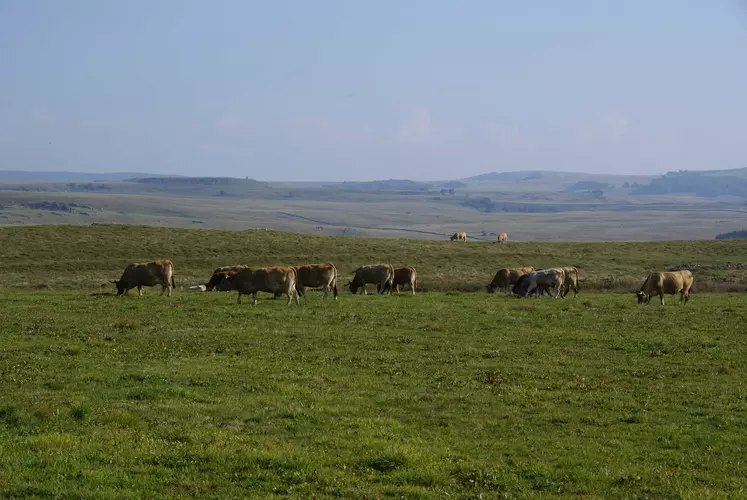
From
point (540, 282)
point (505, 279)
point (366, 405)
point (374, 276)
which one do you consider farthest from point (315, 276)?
point (366, 405)

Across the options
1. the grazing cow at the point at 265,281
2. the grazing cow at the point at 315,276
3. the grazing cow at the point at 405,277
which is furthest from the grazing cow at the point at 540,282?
the grazing cow at the point at 265,281

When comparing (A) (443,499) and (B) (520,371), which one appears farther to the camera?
(B) (520,371)

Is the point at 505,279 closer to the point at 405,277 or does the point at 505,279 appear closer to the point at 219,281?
the point at 405,277

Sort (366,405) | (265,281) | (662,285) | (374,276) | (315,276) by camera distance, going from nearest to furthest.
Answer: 1. (366,405)
2. (265,281)
3. (315,276)
4. (662,285)
5. (374,276)

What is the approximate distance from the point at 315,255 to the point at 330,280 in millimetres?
25702

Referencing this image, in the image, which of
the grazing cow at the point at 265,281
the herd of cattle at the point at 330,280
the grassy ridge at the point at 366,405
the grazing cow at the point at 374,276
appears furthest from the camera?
the grazing cow at the point at 374,276

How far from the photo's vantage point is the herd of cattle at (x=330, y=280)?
29359 mm

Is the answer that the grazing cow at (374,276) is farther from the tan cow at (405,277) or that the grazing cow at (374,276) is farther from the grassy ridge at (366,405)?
the grassy ridge at (366,405)

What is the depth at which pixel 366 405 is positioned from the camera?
1416cm

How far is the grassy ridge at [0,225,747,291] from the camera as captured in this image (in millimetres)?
47531

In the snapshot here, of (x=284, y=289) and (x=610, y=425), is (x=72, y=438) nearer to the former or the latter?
(x=610, y=425)

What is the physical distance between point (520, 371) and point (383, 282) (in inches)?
717

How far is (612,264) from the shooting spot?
57.4 m

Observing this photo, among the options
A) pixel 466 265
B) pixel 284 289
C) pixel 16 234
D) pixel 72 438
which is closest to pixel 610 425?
pixel 72 438
